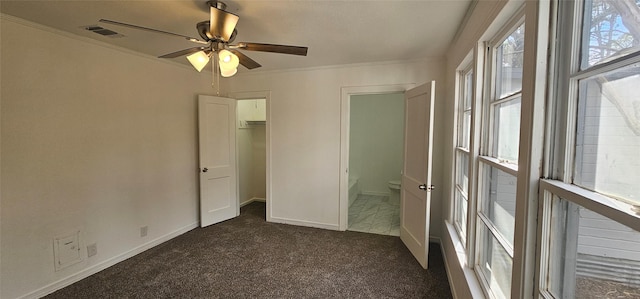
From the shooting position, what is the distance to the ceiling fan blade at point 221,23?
1686 mm

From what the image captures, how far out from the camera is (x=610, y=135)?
0.71m

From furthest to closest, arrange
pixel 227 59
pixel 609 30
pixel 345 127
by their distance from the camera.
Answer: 1. pixel 345 127
2. pixel 227 59
3. pixel 609 30

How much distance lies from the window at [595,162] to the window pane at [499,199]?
0.37m

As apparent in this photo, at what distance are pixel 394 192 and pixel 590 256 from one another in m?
4.32

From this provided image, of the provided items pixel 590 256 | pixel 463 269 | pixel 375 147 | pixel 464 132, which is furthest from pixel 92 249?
pixel 375 147

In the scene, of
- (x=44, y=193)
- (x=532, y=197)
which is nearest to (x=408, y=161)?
(x=532, y=197)

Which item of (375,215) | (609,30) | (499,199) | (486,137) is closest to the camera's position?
(609,30)

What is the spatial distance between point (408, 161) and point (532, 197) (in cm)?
221

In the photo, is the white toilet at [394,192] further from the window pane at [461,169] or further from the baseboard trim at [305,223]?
the window pane at [461,169]

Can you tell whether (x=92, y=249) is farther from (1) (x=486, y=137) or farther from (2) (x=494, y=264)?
(1) (x=486, y=137)

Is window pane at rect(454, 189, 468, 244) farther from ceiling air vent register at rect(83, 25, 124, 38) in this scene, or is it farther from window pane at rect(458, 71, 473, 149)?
ceiling air vent register at rect(83, 25, 124, 38)

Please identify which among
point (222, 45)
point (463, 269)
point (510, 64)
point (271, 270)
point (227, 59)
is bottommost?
point (271, 270)

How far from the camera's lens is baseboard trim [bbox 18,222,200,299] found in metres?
2.25

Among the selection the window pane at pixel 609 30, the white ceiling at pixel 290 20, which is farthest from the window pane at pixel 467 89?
the window pane at pixel 609 30
